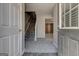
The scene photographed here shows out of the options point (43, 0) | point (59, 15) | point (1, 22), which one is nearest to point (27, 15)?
point (59, 15)

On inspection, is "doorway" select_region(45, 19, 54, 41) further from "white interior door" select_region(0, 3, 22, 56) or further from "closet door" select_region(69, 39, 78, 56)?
"closet door" select_region(69, 39, 78, 56)

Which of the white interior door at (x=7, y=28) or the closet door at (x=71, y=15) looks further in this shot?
the closet door at (x=71, y=15)

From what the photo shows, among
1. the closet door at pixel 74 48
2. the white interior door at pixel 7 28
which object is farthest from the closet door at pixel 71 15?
the white interior door at pixel 7 28

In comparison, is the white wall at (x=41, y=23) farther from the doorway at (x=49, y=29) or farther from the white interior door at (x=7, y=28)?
the white interior door at (x=7, y=28)

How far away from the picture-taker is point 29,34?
3.56 metres

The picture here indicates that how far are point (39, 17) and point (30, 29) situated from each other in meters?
0.42

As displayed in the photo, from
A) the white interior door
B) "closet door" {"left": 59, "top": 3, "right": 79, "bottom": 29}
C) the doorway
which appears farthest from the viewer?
the doorway

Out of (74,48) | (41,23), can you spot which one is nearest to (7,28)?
(74,48)

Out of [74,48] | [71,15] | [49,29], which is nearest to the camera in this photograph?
[74,48]

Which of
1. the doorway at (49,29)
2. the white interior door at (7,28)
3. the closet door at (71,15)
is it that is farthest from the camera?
the doorway at (49,29)

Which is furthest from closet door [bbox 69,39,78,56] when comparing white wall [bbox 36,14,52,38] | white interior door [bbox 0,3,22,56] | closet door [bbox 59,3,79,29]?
white wall [bbox 36,14,52,38]

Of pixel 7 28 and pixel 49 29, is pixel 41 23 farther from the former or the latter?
pixel 7 28

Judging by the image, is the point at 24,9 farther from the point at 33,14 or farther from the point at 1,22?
the point at 1,22

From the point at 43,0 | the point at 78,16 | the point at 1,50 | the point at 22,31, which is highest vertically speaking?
the point at 43,0
